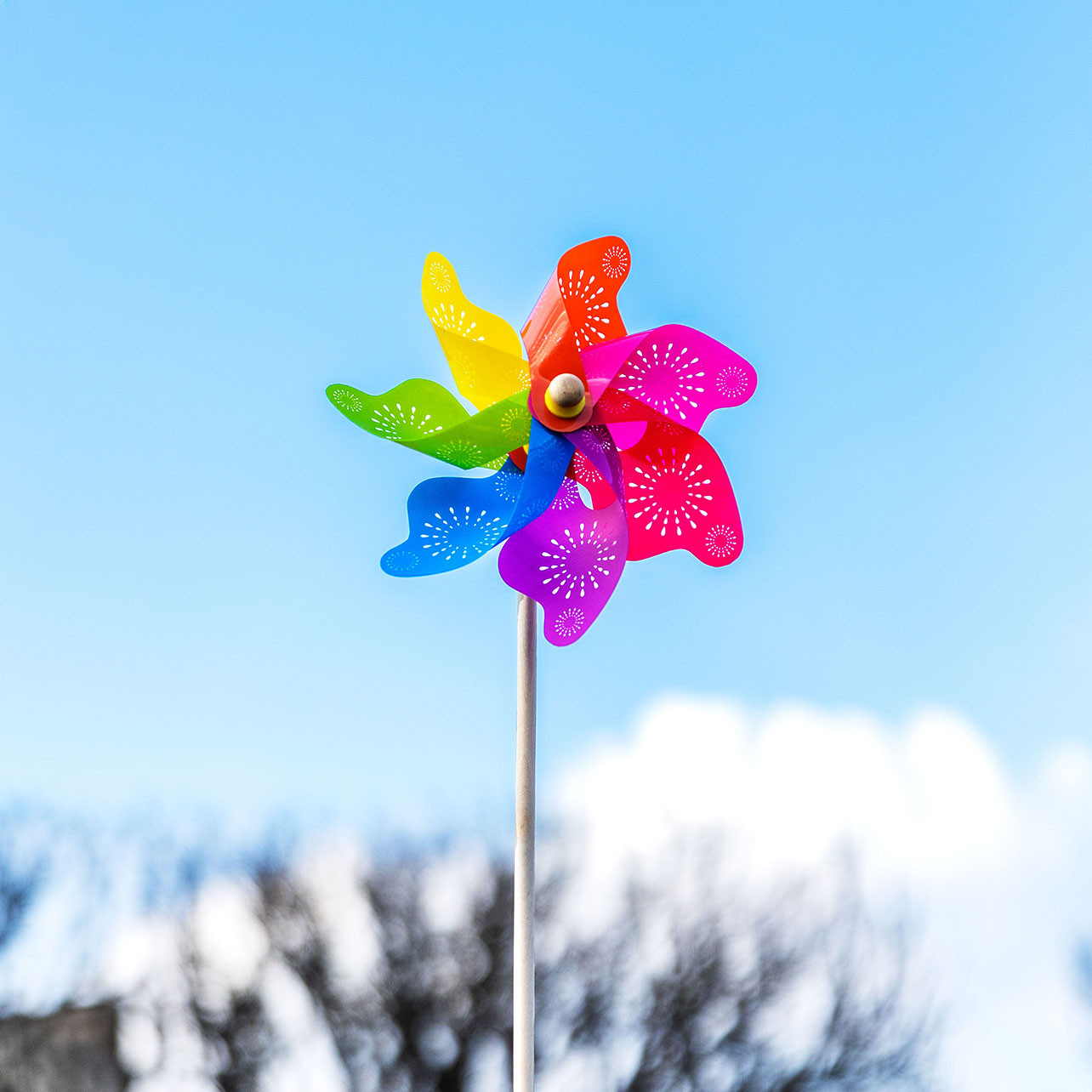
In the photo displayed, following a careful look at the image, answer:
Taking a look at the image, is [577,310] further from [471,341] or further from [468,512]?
[468,512]

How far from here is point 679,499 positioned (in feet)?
5.76

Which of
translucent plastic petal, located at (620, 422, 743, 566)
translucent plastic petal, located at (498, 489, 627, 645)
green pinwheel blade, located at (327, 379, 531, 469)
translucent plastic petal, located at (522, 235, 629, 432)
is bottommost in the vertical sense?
translucent plastic petal, located at (498, 489, 627, 645)

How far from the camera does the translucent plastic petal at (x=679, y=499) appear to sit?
174cm

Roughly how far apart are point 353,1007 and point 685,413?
118 inches

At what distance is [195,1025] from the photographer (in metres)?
3.86

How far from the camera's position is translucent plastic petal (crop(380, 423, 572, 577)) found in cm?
162

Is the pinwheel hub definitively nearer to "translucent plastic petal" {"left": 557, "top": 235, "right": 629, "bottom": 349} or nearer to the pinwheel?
the pinwheel

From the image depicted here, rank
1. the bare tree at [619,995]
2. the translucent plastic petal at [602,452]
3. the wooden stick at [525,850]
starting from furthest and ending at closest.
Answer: the bare tree at [619,995] → the translucent plastic petal at [602,452] → the wooden stick at [525,850]

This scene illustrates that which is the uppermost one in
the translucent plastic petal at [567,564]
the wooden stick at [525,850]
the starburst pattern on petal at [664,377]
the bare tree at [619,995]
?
the starburst pattern on petal at [664,377]

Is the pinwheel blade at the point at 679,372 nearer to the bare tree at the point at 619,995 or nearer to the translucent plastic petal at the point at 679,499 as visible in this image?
the translucent plastic petal at the point at 679,499

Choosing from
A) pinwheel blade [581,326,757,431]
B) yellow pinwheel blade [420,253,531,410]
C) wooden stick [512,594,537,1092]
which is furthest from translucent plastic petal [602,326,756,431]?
wooden stick [512,594,537,1092]

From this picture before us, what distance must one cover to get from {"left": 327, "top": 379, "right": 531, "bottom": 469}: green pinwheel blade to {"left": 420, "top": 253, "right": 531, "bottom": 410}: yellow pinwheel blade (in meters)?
0.07

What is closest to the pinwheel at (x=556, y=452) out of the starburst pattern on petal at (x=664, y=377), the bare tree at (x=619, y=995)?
the starburst pattern on petal at (x=664, y=377)

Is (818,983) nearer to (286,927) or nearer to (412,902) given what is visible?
(412,902)
